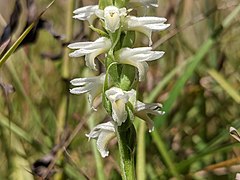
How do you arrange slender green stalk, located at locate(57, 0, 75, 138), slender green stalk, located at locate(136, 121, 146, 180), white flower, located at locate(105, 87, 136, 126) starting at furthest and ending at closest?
1. slender green stalk, located at locate(57, 0, 75, 138)
2. slender green stalk, located at locate(136, 121, 146, 180)
3. white flower, located at locate(105, 87, 136, 126)

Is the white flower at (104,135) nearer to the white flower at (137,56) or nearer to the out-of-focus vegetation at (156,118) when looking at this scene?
the white flower at (137,56)

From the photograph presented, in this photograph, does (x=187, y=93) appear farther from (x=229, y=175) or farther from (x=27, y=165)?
(x=27, y=165)

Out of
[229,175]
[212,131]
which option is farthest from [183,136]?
[229,175]

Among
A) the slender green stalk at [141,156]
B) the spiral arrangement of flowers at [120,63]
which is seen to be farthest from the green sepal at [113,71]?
the slender green stalk at [141,156]

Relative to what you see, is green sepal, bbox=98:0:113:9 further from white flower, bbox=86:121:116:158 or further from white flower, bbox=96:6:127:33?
white flower, bbox=86:121:116:158

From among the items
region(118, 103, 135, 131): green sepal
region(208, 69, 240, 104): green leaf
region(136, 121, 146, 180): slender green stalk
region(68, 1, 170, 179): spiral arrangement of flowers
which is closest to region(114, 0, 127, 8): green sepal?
region(68, 1, 170, 179): spiral arrangement of flowers

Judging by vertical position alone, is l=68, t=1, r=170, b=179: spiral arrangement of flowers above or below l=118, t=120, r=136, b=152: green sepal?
above

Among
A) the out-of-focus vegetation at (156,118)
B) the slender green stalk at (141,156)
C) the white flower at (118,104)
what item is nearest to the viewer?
the white flower at (118,104)
